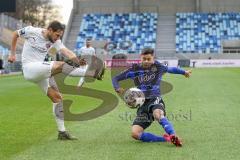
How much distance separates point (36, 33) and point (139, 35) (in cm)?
6562

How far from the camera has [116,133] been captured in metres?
11.5

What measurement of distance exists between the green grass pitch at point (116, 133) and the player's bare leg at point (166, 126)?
111 millimetres

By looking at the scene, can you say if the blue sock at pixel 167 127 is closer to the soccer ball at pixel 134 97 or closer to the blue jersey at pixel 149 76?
the soccer ball at pixel 134 97

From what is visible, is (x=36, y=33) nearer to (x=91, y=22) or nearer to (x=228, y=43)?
(x=228, y=43)

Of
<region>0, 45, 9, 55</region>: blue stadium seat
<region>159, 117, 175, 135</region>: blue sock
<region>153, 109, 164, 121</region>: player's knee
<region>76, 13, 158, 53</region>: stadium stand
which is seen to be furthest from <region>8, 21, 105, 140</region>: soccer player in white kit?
<region>76, 13, 158, 53</region>: stadium stand

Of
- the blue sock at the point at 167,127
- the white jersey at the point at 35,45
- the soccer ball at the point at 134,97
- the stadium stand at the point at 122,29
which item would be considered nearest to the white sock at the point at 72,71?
the white jersey at the point at 35,45

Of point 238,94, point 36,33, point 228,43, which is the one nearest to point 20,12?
point 228,43

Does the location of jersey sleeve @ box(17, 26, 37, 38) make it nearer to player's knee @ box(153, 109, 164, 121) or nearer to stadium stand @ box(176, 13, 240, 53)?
player's knee @ box(153, 109, 164, 121)

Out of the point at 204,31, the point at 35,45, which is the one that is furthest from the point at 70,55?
the point at 204,31

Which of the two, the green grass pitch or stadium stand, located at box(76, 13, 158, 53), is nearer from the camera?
the green grass pitch

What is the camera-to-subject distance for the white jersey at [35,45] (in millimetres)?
10562

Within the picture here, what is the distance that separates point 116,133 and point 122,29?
6646cm

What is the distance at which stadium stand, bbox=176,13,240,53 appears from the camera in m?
72.4

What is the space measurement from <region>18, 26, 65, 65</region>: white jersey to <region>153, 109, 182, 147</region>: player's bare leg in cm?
210
